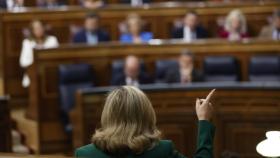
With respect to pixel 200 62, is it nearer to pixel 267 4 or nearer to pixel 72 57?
pixel 72 57

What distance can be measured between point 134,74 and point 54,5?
2.80 meters

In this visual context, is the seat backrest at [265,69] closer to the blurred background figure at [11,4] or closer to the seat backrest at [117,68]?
the seat backrest at [117,68]

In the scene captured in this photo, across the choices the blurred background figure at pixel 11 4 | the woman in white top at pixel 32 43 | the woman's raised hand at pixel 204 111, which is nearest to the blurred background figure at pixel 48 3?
the blurred background figure at pixel 11 4

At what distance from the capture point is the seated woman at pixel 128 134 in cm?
241

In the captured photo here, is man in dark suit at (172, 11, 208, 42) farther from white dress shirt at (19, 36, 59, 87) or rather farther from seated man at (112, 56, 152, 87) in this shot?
seated man at (112, 56, 152, 87)

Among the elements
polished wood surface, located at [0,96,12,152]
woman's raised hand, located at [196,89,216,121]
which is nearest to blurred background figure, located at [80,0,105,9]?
polished wood surface, located at [0,96,12,152]

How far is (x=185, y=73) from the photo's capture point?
665 cm

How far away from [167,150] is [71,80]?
14.4 ft

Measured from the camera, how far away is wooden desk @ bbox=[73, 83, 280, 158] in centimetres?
527

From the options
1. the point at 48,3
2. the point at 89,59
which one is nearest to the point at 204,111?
Answer: the point at 89,59

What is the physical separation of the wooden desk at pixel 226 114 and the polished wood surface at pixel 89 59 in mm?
1609

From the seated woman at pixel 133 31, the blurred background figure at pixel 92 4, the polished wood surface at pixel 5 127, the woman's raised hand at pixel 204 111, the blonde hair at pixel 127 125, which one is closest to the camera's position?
the blonde hair at pixel 127 125

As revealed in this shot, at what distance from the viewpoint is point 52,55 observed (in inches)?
271

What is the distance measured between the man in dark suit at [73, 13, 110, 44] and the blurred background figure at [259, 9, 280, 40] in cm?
171
